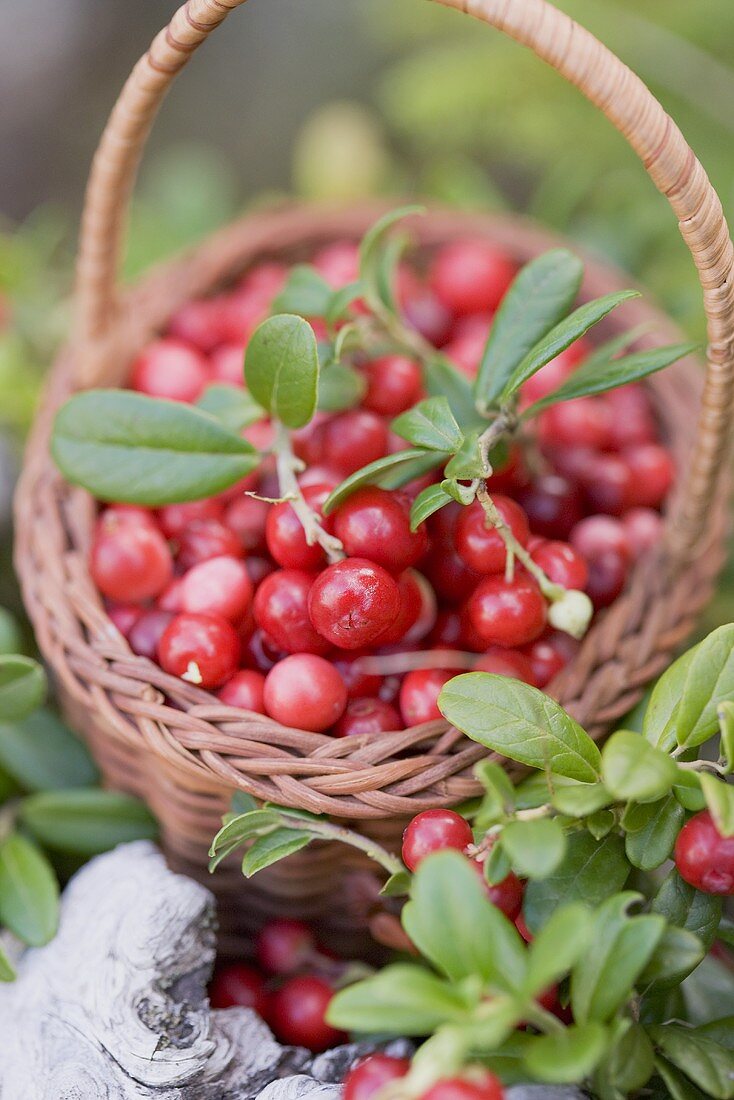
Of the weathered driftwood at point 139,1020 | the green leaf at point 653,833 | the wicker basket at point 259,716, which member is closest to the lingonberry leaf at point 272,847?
the wicker basket at point 259,716

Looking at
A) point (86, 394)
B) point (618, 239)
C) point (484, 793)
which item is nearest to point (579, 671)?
point (484, 793)

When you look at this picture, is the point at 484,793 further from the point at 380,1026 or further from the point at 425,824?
the point at 380,1026

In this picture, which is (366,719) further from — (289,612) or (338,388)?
(338,388)

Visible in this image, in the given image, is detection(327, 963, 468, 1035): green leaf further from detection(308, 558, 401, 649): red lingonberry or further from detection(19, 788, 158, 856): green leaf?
detection(19, 788, 158, 856): green leaf

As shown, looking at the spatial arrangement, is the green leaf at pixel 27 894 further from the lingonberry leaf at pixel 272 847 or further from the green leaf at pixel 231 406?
the green leaf at pixel 231 406

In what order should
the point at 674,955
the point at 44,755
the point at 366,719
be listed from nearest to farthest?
the point at 674,955 < the point at 366,719 < the point at 44,755

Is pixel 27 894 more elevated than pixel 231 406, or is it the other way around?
pixel 231 406

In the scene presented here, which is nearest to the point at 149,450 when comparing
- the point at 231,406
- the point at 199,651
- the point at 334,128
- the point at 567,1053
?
the point at 231,406
